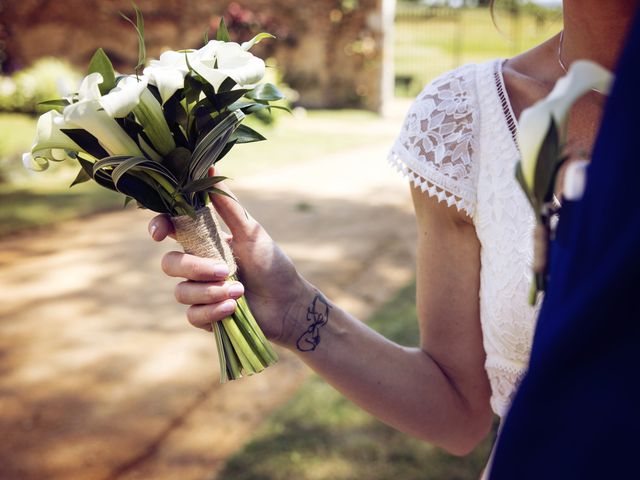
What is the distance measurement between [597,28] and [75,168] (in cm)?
873

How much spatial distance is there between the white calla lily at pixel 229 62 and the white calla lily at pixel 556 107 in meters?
0.65

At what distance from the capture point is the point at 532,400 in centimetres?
52

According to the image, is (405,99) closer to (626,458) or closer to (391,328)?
(391,328)

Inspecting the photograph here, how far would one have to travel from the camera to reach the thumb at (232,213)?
1309mm

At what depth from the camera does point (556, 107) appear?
0.62 meters

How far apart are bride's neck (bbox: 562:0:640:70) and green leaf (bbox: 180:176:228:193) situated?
689 millimetres

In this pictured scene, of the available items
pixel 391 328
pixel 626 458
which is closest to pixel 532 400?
pixel 626 458

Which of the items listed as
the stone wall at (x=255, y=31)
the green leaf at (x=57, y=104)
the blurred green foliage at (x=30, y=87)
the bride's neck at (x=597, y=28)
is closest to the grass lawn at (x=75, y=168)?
the blurred green foliage at (x=30, y=87)

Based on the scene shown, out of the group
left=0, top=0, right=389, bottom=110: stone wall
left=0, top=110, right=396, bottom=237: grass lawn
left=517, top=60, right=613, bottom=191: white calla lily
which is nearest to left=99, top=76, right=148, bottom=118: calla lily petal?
left=517, top=60, right=613, bottom=191: white calla lily

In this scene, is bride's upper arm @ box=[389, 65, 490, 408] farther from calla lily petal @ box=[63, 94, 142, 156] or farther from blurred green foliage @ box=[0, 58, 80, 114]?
blurred green foliage @ box=[0, 58, 80, 114]

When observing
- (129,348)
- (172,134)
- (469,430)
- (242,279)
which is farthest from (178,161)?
(129,348)

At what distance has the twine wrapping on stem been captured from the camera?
125 cm

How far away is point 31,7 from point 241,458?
16.2 meters

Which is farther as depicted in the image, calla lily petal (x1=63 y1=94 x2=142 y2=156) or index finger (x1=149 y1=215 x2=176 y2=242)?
index finger (x1=149 y1=215 x2=176 y2=242)
